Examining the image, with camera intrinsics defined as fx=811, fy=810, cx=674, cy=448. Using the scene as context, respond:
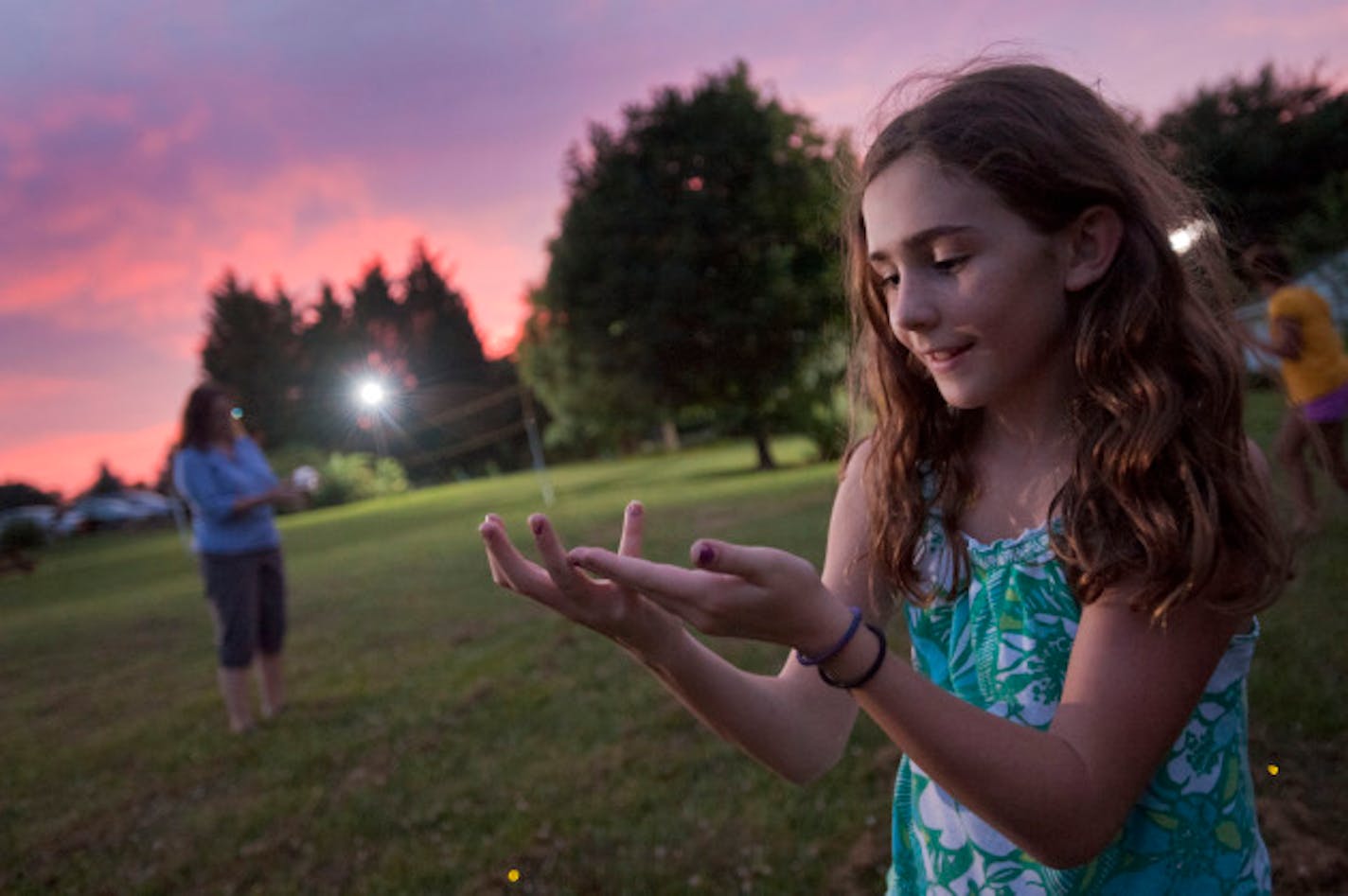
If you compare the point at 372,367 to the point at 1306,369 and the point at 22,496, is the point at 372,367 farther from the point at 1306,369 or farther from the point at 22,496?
the point at 1306,369

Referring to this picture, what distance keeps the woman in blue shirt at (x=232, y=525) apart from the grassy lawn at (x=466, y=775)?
31.5 inches

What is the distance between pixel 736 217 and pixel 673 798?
64.7 ft

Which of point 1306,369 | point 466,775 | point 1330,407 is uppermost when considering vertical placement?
point 1306,369

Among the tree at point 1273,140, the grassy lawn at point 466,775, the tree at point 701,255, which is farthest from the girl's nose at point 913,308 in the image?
the tree at point 1273,140

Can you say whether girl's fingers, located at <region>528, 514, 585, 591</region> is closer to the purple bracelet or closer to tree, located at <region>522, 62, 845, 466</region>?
the purple bracelet

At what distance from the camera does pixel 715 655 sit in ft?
4.43

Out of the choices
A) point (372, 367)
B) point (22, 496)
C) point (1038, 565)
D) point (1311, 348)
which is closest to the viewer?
point (1038, 565)

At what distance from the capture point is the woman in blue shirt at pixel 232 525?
5477mm

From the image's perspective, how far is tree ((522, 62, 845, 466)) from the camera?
861 inches

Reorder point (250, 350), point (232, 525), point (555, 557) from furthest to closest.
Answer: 1. point (250, 350)
2. point (232, 525)
3. point (555, 557)

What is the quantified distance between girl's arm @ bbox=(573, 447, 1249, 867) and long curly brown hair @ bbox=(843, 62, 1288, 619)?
0.07m

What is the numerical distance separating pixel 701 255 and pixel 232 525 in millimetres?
17844

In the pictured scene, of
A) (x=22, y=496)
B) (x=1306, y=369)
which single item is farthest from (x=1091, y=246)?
(x=22, y=496)

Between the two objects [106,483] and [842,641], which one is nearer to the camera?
[842,641]
